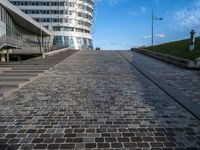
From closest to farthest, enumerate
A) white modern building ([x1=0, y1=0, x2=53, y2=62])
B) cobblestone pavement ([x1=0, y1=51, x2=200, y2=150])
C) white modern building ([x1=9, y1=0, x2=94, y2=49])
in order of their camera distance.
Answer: cobblestone pavement ([x1=0, y1=51, x2=200, y2=150])
white modern building ([x1=0, y1=0, x2=53, y2=62])
white modern building ([x1=9, y1=0, x2=94, y2=49])

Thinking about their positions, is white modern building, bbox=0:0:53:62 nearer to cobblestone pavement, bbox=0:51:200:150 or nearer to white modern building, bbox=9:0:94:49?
cobblestone pavement, bbox=0:51:200:150

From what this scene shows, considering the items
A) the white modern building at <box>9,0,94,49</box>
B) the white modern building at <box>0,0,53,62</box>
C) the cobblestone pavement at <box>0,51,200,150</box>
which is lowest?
the cobblestone pavement at <box>0,51,200,150</box>

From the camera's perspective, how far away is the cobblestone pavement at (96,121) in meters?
5.38

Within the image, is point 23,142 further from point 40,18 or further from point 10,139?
point 40,18

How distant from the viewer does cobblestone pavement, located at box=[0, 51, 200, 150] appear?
17.6ft

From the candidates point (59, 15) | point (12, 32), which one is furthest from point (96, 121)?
point (59, 15)

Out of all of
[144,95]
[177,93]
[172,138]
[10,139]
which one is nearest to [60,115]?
[10,139]

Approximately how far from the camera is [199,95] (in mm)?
9867

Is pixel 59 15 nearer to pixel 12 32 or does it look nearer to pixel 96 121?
pixel 12 32

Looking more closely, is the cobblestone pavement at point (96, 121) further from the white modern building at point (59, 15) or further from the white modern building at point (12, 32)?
the white modern building at point (59, 15)

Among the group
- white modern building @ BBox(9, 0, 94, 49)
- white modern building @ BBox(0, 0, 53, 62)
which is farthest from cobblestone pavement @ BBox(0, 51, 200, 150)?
white modern building @ BBox(9, 0, 94, 49)

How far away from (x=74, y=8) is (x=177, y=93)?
78.3m

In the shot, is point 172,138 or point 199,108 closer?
point 172,138

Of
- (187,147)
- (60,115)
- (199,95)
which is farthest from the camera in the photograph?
(199,95)
